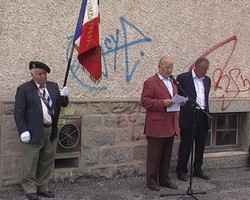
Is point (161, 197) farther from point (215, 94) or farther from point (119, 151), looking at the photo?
point (215, 94)

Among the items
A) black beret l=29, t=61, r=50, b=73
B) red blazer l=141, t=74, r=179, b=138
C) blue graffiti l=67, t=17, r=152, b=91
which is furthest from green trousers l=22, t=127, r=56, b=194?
red blazer l=141, t=74, r=179, b=138

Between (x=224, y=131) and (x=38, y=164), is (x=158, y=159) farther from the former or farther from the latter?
(x=224, y=131)

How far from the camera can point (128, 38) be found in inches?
256

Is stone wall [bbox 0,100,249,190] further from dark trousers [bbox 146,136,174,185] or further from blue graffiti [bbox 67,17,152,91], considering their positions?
dark trousers [bbox 146,136,174,185]

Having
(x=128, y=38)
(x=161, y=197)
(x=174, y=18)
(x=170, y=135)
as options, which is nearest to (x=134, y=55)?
(x=128, y=38)

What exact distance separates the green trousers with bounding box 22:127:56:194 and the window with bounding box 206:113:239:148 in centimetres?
284

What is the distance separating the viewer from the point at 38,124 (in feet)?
17.6

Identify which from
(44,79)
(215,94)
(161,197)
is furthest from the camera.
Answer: (215,94)

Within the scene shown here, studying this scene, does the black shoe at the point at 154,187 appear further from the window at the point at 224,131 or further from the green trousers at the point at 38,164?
the window at the point at 224,131

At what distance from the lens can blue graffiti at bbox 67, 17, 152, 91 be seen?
6.28 metres

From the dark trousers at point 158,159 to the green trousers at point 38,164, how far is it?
1.21m

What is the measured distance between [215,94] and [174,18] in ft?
4.40

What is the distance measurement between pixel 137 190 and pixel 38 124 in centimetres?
161

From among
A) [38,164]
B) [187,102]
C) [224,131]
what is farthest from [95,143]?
[224,131]
